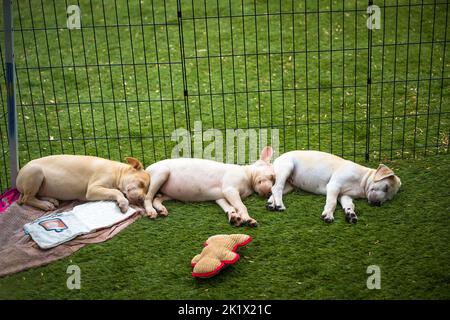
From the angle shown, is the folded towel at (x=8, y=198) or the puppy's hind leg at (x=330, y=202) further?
the folded towel at (x=8, y=198)

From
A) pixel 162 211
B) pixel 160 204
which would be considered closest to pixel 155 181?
pixel 160 204

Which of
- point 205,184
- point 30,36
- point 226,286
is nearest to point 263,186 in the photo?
point 205,184

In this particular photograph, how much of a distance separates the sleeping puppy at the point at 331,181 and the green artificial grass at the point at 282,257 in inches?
4.0

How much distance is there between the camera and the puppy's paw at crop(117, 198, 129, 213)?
606 centimetres

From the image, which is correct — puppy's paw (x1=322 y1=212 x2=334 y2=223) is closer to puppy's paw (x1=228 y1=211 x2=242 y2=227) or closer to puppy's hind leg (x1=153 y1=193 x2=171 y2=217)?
puppy's paw (x1=228 y1=211 x2=242 y2=227)

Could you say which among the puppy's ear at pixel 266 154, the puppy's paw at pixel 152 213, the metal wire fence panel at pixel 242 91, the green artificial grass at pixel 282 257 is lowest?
the green artificial grass at pixel 282 257

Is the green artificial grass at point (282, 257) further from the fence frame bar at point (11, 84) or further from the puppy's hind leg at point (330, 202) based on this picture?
the fence frame bar at point (11, 84)

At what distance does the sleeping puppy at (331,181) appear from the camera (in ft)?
19.6

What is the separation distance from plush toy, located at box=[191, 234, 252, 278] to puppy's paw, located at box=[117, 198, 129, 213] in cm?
105

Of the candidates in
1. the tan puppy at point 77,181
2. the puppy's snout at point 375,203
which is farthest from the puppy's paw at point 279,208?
the tan puppy at point 77,181

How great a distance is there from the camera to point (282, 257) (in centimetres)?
526

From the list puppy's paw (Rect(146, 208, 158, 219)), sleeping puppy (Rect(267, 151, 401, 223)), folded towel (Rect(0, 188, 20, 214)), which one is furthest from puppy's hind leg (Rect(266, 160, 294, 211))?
folded towel (Rect(0, 188, 20, 214))

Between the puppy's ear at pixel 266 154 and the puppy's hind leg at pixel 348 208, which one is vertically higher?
the puppy's ear at pixel 266 154
